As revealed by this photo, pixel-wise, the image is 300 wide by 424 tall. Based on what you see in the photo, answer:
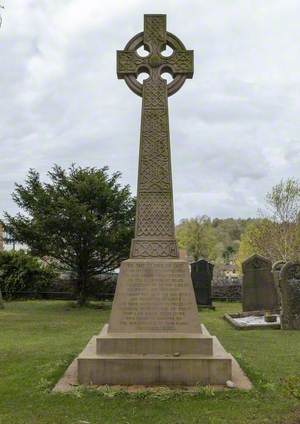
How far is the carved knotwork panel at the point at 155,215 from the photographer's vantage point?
7.61 metres

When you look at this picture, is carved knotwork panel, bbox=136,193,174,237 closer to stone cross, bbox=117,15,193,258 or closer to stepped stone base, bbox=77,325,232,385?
stone cross, bbox=117,15,193,258

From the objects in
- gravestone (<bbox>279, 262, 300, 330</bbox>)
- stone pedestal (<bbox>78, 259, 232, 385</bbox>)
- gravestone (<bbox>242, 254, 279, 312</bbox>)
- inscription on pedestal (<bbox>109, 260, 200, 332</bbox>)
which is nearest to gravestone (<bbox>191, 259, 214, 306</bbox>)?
gravestone (<bbox>242, 254, 279, 312</bbox>)

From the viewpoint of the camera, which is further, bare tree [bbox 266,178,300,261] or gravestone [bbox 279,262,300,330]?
bare tree [bbox 266,178,300,261]

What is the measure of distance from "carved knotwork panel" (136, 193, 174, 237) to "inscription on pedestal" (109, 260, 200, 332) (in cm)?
56

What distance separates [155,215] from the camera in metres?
7.64

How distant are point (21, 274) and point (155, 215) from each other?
1836 cm

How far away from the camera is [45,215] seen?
18.1 metres

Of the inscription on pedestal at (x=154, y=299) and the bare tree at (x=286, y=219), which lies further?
the bare tree at (x=286, y=219)

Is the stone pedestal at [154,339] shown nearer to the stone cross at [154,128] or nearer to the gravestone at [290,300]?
the stone cross at [154,128]

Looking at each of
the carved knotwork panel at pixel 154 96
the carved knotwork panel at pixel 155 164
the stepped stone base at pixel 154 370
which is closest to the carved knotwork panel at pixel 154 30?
the carved knotwork panel at pixel 154 96

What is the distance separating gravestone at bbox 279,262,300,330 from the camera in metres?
12.6

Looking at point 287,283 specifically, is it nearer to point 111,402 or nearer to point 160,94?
point 160,94

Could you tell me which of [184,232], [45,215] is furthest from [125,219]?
[184,232]

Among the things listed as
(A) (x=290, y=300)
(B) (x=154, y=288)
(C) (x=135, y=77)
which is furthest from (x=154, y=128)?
(A) (x=290, y=300)
